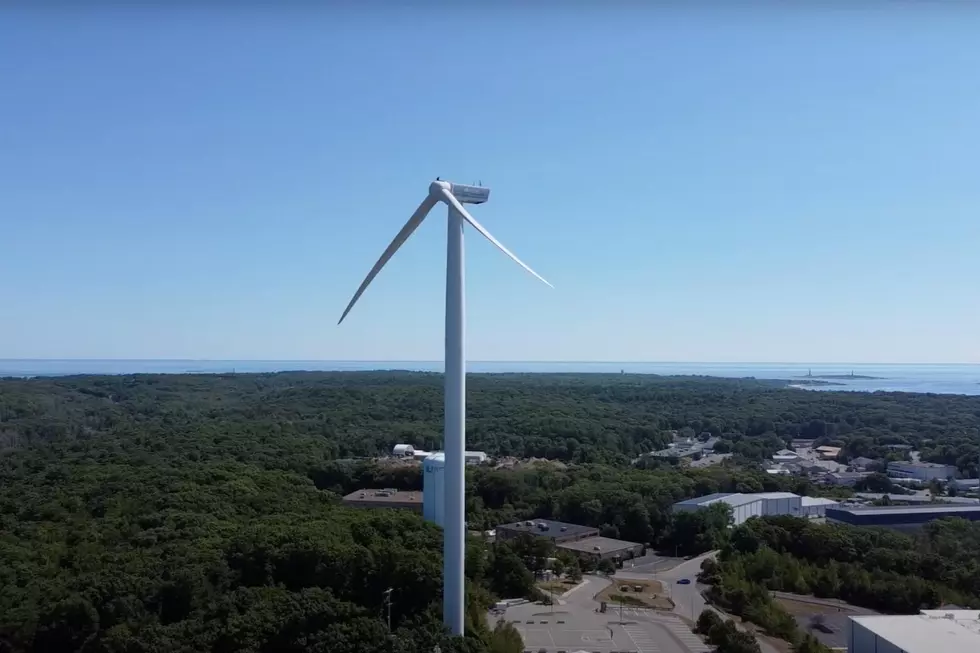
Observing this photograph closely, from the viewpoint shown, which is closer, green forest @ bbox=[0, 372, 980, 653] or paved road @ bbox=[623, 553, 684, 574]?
green forest @ bbox=[0, 372, 980, 653]

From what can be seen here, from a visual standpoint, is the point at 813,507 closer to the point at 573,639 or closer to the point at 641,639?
the point at 641,639

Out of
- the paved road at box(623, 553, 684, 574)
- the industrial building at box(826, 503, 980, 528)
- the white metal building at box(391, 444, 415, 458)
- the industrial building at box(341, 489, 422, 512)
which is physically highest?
the white metal building at box(391, 444, 415, 458)

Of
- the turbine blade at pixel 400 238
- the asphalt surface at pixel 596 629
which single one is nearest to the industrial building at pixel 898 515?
the asphalt surface at pixel 596 629

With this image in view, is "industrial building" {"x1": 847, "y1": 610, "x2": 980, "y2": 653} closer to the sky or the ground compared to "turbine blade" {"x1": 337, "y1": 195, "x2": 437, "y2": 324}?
closer to the ground

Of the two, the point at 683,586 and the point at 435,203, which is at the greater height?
the point at 435,203

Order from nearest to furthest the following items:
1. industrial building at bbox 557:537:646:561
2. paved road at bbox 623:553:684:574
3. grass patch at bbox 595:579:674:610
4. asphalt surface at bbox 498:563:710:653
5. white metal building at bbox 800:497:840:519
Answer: asphalt surface at bbox 498:563:710:653 → grass patch at bbox 595:579:674:610 → paved road at bbox 623:553:684:574 → industrial building at bbox 557:537:646:561 → white metal building at bbox 800:497:840:519

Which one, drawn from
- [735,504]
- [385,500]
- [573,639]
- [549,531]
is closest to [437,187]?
[573,639]

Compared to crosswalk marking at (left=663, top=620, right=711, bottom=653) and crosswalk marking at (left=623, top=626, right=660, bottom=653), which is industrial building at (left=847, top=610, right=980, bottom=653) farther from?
crosswalk marking at (left=623, top=626, right=660, bottom=653)

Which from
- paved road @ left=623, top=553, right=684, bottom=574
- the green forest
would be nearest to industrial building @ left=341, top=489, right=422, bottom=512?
the green forest
